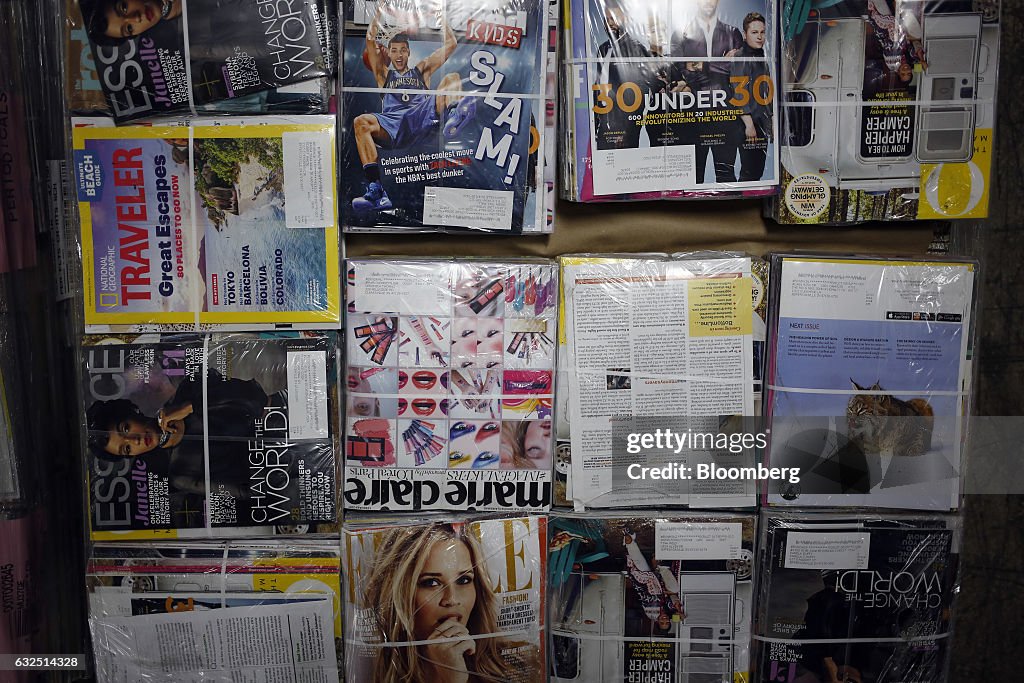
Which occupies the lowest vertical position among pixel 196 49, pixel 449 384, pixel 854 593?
pixel 854 593

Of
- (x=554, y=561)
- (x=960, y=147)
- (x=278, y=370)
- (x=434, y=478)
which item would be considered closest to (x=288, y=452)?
(x=278, y=370)

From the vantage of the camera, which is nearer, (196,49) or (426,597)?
(196,49)

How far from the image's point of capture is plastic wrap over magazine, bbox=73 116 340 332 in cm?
122

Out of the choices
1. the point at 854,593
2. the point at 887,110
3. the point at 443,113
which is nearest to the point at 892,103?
the point at 887,110

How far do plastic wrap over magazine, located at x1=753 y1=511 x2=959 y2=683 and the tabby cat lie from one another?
6.1 inches

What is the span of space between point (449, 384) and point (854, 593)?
95 cm

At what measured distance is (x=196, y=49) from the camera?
1.19 meters

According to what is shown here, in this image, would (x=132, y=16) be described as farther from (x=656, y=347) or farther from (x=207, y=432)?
(x=656, y=347)

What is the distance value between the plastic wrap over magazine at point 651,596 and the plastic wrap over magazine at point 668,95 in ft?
2.23

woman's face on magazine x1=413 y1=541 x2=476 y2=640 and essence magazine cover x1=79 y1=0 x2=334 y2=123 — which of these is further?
woman's face on magazine x1=413 y1=541 x2=476 y2=640

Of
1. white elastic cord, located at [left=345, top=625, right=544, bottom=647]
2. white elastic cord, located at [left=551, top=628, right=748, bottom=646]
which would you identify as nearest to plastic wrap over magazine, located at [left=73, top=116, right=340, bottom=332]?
white elastic cord, located at [left=345, top=625, right=544, bottom=647]

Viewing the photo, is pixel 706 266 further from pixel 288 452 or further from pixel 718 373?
pixel 288 452

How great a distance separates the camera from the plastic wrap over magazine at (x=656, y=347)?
1.29 meters

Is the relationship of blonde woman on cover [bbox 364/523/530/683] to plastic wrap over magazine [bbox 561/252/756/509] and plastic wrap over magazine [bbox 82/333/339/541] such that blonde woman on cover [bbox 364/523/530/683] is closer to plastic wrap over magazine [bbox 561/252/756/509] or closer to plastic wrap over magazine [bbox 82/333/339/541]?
plastic wrap over magazine [bbox 82/333/339/541]
